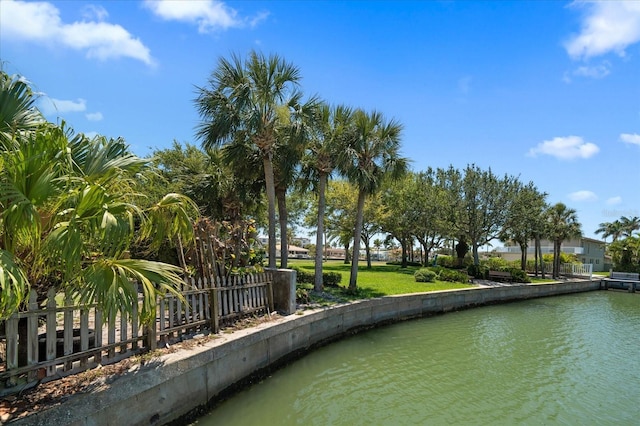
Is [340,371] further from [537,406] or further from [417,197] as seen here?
[417,197]

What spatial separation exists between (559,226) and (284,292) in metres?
28.6

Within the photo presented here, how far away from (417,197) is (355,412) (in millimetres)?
22917

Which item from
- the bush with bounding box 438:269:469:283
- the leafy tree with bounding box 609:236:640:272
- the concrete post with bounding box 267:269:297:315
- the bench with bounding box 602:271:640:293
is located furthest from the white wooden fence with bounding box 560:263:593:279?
the concrete post with bounding box 267:269:297:315

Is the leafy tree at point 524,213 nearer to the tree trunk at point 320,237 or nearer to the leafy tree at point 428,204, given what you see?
the leafy tree at point 428,204

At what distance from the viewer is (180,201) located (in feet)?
15.7

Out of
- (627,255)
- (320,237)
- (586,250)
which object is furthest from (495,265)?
(586,250)

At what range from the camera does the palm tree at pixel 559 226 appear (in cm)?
2878

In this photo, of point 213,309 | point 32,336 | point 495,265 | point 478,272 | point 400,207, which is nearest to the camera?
point 32,336

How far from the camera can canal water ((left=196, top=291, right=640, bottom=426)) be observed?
5551mm

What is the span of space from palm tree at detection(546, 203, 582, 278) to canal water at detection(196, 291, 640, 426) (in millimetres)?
18602

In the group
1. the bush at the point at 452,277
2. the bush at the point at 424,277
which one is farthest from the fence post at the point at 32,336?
the bush at the point at 452,277

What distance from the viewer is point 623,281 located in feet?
95.1

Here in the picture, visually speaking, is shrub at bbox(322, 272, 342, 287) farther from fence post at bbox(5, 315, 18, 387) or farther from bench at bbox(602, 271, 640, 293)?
bench at bbox(602, 271, 640, 293)

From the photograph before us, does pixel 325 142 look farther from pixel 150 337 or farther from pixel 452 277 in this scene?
pixel 452 277
